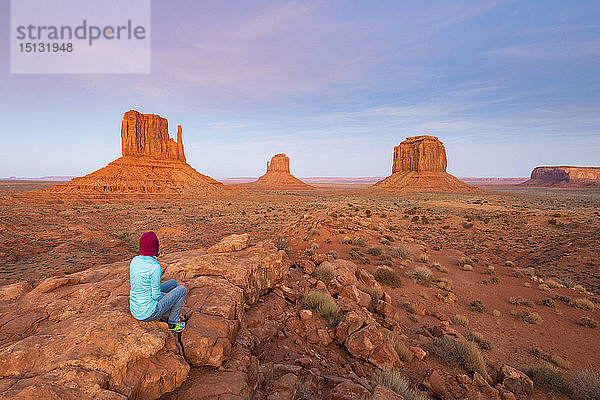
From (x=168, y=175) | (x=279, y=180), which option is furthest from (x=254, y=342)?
(x=279, y=180)

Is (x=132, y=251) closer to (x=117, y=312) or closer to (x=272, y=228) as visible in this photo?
(x=272, y=228)

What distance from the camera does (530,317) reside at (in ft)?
27.2

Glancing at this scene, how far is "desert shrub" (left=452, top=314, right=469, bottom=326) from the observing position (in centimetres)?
795

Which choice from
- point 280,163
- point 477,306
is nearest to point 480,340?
point 477,306

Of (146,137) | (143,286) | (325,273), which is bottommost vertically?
(325,273)

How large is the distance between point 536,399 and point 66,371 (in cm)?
808

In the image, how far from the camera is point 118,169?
221 ft

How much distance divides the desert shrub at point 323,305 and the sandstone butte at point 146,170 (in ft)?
207

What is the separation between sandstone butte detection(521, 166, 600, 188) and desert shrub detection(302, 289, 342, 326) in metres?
191

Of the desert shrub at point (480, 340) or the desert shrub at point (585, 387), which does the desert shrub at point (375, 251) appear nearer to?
the desert shrub at point (480, 340)

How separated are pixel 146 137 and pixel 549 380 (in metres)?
92.5

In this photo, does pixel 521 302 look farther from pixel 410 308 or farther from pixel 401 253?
pixel 401 253

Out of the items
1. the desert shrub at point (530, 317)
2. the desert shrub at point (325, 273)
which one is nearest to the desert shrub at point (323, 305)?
the desert shrub at point (325, 273)

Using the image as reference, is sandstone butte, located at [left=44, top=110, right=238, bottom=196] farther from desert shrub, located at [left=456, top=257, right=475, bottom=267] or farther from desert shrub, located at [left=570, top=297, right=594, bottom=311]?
desert shrub, located at [left=570, top=297, right=594, bottom=311]
